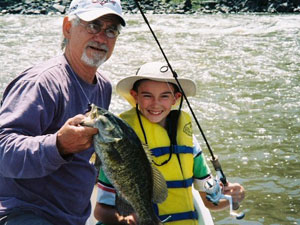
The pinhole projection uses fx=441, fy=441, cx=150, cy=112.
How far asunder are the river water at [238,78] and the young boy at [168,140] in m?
1.87

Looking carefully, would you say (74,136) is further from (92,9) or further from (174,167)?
(174,167)

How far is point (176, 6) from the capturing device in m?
32.4

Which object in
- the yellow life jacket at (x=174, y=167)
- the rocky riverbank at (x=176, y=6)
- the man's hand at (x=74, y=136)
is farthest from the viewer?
the rocky riverbank at (x=176, y=6)

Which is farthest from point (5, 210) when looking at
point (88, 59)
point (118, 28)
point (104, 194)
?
point (118, 28)

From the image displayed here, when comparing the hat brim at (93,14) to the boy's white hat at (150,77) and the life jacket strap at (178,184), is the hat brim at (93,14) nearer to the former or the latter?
the boy's white hat at (150,77)

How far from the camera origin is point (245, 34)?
1956 cm

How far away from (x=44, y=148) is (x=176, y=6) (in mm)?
30977

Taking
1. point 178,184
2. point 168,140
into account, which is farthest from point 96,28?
point 178,184

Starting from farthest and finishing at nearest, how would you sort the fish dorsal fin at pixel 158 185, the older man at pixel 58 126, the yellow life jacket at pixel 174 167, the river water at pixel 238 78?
the river water at pixel 238 78 < the yellow life jacket at pixel 174 167 < the fish dorsal fin at pixel 158 185 < the older man at pixel 58 126

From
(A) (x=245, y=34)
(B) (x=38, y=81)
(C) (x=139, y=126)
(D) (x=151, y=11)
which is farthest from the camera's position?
(D) (x=151, y=11)

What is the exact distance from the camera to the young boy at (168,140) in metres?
3.77

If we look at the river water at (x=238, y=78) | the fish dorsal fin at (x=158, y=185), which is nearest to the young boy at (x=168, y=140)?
the fish dorsal fin at (x=158, y=185)

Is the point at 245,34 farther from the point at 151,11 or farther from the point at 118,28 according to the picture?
the point at 118,28

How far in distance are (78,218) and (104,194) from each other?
1.04ft
